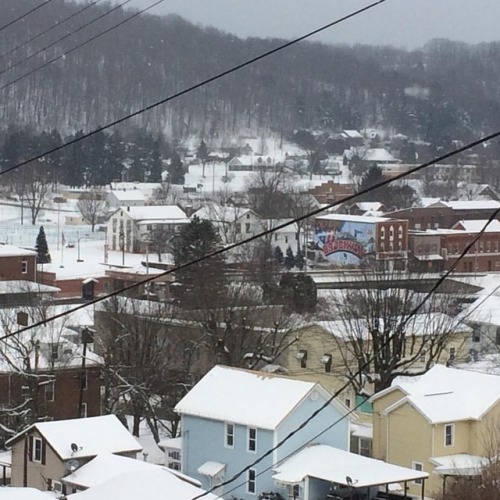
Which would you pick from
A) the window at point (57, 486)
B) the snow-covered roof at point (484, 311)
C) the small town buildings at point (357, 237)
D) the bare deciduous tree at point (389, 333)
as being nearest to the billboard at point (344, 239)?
the small town buildings at point (357, 237)

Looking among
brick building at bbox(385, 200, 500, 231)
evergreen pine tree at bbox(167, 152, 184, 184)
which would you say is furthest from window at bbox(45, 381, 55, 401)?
evergreen pine tree at bbox(167, 152, 184, 184)

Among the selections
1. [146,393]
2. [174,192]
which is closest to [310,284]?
[146,393]

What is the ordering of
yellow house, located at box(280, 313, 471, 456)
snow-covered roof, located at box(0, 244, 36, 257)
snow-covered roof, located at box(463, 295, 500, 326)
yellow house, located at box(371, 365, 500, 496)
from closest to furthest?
yellow house, located at box(371, 365, 500, 496) → yellow house, located at box(280, 313, 471, 456) → snow-covered roof, located at box(463, 295, 500, 326) → snow-covered roof, located at box(0, 244, 36, 257)

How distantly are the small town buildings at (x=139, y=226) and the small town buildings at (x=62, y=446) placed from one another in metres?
28.2

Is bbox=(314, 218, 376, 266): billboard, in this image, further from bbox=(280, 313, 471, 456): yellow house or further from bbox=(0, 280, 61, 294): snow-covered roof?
bbox=(280, 313, 471, 456): yellow house

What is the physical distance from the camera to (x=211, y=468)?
12727mm

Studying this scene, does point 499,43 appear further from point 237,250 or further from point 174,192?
point 237,250

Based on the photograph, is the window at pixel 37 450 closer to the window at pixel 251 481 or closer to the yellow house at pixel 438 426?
the window at pixel 251 481

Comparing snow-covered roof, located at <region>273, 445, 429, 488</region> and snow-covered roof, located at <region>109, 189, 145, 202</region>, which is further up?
snow-covered roof, located at <region>109, 189, 145, 202</region>

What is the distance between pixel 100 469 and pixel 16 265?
1769cm

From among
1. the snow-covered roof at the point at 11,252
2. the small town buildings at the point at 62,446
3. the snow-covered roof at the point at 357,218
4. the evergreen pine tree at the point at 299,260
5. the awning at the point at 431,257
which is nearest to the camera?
the small town buildings at the point at 62,446

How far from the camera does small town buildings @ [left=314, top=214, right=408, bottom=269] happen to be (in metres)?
39.0

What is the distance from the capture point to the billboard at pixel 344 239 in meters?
38.8

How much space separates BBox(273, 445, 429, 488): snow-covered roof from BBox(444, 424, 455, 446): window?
2.89ft
